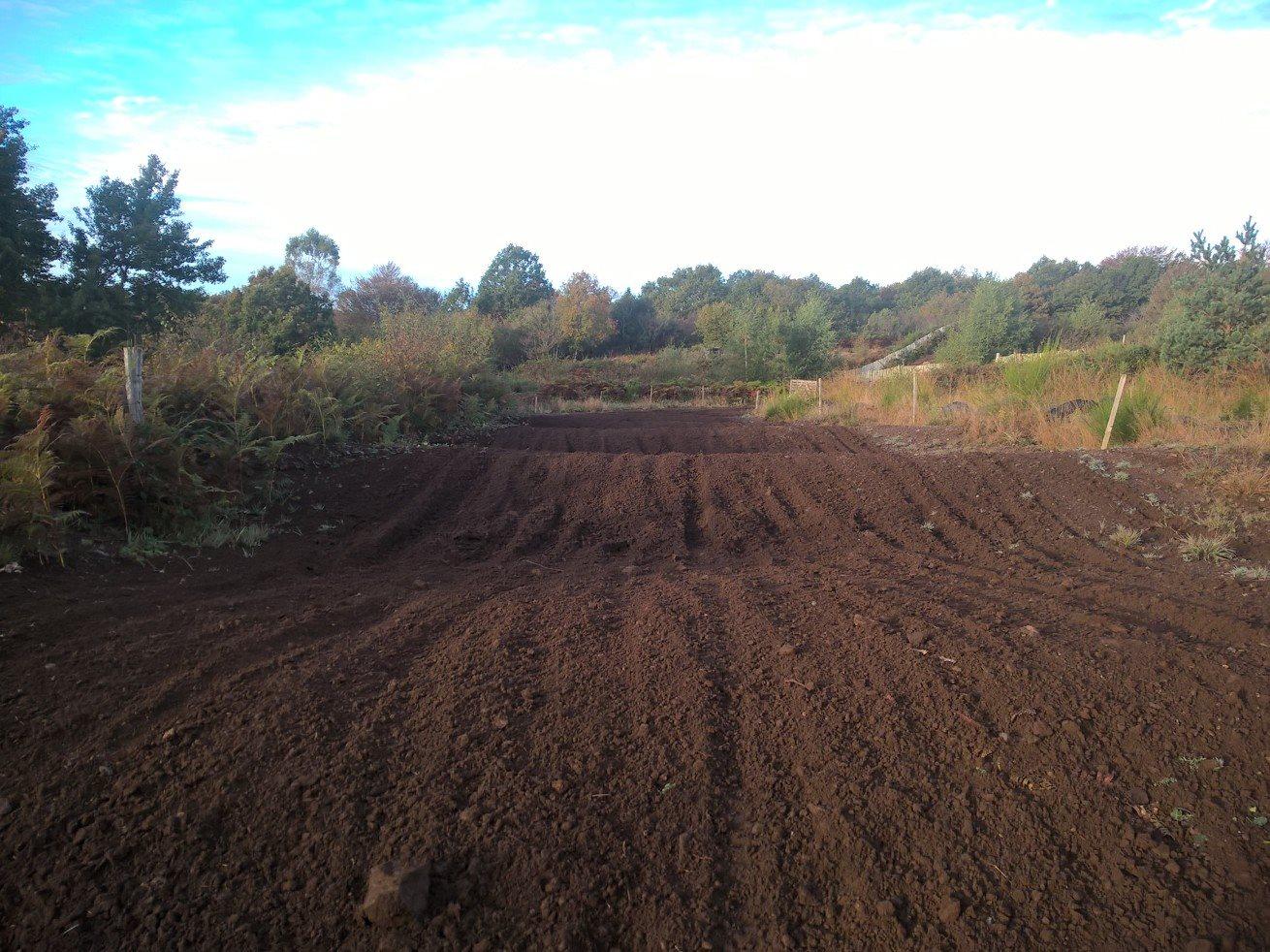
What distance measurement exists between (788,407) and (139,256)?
20192mm

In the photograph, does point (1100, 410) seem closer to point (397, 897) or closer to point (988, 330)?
point (397, 897)

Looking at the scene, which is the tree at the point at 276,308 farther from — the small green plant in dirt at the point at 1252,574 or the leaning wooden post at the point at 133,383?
the small green plant in dirt at the point at 1252,574

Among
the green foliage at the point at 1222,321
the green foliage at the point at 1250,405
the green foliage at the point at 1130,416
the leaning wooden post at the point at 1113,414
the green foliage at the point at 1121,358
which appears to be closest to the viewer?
the leaning wooden post at the point at 1113,414

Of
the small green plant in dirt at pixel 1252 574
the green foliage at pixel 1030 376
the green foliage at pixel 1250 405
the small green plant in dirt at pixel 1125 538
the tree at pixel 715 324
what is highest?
the tree at pixel 715 324

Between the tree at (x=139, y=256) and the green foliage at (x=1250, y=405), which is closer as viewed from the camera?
the green foliage at (x=1250, y=405)

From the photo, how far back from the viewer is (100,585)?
4242mm

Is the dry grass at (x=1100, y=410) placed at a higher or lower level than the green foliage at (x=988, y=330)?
lower

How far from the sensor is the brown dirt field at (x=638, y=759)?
81.1 inches

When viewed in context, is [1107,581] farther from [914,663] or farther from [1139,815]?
[1139,815]

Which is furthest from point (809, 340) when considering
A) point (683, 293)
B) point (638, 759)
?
point (683, 293)

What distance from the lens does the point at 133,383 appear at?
19.6 ft

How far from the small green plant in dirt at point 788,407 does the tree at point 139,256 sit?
718 inches

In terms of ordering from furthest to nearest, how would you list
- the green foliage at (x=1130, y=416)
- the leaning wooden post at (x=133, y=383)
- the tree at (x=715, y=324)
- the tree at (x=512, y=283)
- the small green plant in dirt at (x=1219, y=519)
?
the tree at (x=512, y=283), the tree at (x=715, y=324), the green foliage at (x=1130, y=416), the small green plant in dirt at (x=1219, y=519), the leaning wooden post at (x=133, y=383)

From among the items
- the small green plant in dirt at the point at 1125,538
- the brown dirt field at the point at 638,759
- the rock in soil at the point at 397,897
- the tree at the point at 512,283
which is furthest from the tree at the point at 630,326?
the rock in soil at the point at 397,897
